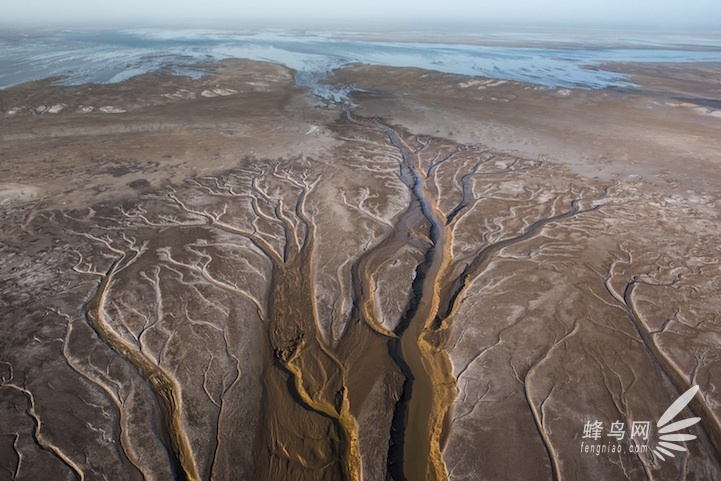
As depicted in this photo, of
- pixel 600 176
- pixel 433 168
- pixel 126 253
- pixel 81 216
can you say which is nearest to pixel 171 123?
pixel 81 216

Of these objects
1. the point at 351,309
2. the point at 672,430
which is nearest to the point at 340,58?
the point at 351,309

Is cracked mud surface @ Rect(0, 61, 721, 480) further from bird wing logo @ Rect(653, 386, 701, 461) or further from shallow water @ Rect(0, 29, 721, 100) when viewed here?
shallow water @ Rect(0, 29, 721, 100)

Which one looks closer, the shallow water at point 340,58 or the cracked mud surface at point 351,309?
the cracked mud surface at point 351,309

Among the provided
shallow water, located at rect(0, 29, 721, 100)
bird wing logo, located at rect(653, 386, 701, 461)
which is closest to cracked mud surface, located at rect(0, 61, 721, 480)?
bird wing logo, located at rect(653, 386, 701, 461)

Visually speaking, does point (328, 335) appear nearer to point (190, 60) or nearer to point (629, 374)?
point (629, 374)

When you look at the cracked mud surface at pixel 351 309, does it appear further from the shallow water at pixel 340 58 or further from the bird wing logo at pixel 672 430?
the shallow water at pixel 340 58

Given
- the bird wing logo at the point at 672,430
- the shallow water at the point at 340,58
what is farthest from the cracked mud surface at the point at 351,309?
the shallow water at the point at 340,58

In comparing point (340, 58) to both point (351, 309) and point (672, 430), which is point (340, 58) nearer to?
point (351, 309)
